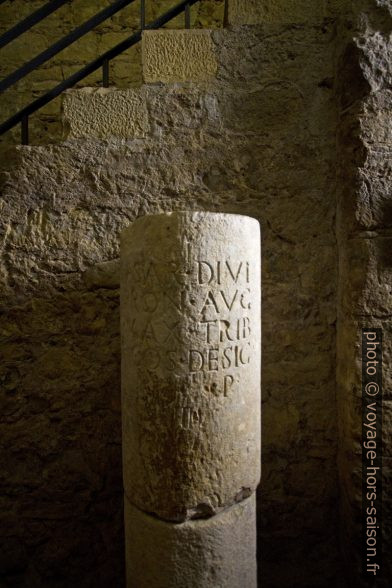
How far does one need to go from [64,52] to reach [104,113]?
65.4 inches

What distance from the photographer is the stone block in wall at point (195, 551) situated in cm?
129

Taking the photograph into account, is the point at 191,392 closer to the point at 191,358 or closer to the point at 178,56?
the point at 191,358

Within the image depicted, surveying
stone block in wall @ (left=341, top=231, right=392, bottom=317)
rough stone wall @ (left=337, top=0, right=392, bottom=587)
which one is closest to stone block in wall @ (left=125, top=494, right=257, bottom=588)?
rough stone wall @ (left=337, top=0, right=392, bottom=587)

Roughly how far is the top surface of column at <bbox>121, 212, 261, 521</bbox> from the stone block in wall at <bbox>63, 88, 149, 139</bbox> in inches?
31.1

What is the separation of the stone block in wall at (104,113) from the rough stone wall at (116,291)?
0.04 metres

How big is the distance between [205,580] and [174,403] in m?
0.62

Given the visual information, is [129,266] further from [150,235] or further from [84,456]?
[84,456]

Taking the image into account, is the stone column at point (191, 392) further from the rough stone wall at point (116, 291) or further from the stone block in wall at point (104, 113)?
the stone block in wall at point (104, 113)

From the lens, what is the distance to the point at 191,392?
Result: 4.11ft

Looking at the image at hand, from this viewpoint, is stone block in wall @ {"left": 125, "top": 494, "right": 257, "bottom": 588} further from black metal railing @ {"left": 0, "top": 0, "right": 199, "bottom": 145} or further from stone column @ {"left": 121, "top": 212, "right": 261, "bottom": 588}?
black metal railing @ {"left": 0, "top": 0, "right": 199, "bottom": 145}

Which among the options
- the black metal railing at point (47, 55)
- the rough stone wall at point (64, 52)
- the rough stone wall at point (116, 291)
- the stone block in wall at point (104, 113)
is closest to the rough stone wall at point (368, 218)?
the rough stone wall at point (116, 291)

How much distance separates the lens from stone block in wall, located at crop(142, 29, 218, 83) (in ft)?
6.19

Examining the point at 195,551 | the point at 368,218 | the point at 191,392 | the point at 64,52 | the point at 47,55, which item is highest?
the point at 64,52

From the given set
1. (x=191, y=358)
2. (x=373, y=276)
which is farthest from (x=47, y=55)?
(x=373, y=276)
